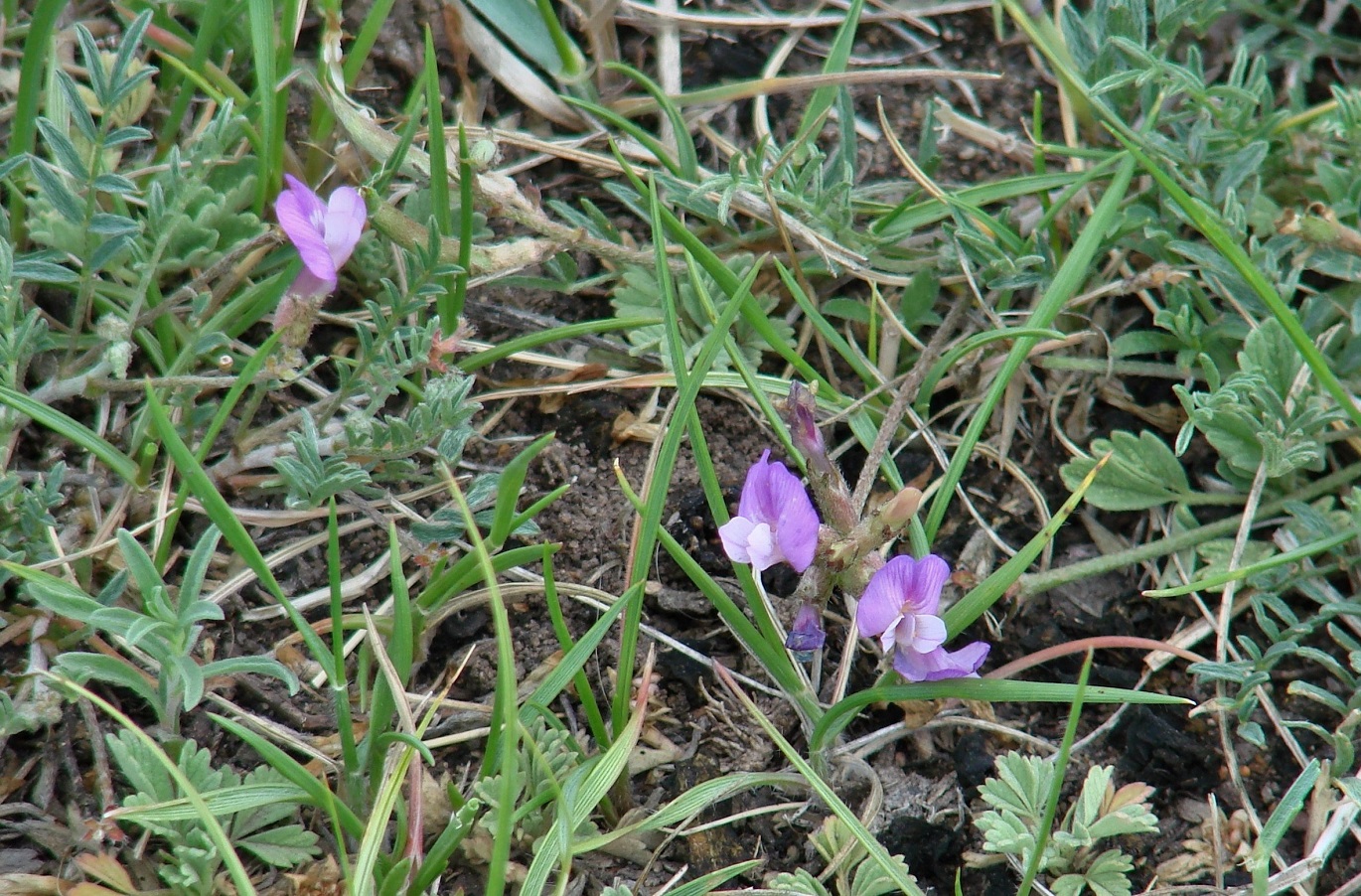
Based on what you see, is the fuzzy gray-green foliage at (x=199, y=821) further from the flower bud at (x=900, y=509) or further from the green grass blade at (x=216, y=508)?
the flower bud at (x=900, y=509)

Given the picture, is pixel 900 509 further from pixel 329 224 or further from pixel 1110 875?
pixel 329 224

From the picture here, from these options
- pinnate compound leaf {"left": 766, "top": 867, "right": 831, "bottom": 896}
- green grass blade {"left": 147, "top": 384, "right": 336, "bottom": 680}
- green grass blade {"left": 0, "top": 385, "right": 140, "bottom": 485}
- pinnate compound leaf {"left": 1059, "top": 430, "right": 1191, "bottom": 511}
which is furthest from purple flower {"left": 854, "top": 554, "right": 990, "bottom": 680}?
green grass blade {"left": 0, "top": 385, "right": 140, "bottom": 485}

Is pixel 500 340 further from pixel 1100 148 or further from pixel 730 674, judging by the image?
pixel 1100 148

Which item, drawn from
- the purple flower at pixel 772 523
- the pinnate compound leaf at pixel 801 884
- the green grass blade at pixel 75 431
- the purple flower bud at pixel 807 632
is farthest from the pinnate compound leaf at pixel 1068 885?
→ the green grass blade at pixel 75 431

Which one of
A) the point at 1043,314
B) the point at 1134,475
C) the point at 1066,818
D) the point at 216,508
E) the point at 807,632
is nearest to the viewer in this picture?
Answer: the point at 216,508

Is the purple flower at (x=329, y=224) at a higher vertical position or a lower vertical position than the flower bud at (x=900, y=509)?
higher

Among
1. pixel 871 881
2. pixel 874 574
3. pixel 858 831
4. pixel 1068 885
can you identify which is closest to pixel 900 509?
pixel 874 574

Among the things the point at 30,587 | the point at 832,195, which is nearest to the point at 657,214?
the point at 832,195
